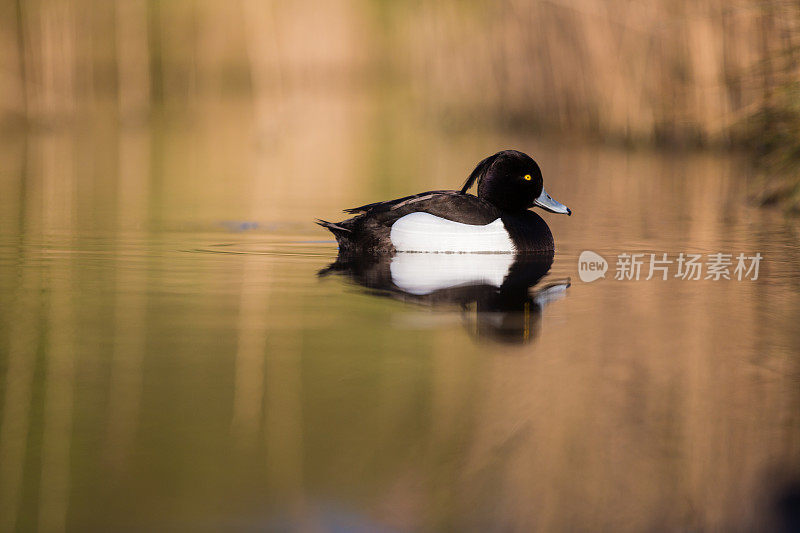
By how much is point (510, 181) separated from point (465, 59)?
1054 cm

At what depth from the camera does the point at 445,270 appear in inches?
222

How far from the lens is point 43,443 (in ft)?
8.59

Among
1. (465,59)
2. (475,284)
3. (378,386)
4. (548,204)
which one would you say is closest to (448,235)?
(548,204)

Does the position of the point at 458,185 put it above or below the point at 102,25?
below

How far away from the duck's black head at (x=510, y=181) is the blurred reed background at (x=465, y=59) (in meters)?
1.66

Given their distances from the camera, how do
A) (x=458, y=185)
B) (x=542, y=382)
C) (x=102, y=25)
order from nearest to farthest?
1. (x=542, y=382)
2. (x=458, y=185)
3. (x=102, y=25)

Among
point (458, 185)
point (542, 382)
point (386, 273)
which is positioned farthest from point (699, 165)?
point (542, 382)

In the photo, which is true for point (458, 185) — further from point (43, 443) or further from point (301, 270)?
point (43, 443)

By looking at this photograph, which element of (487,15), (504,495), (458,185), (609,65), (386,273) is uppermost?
(487,15)

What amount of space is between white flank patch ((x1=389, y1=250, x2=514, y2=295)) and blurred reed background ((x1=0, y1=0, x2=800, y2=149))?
223 centimetres

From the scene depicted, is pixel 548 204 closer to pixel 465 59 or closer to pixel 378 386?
pixel 378 386

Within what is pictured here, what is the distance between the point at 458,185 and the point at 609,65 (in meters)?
3.55

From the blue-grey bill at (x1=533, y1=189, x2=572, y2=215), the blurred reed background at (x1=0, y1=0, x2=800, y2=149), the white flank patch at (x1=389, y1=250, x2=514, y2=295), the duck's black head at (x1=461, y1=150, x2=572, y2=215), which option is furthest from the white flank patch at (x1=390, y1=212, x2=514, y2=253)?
the blurred reed background at (x1=0, y1=0, x2=800, y2=149)

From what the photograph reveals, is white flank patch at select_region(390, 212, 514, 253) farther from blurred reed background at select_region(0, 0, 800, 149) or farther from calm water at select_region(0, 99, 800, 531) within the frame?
blurred reed background at select_region(0, 0, 800, 149)
